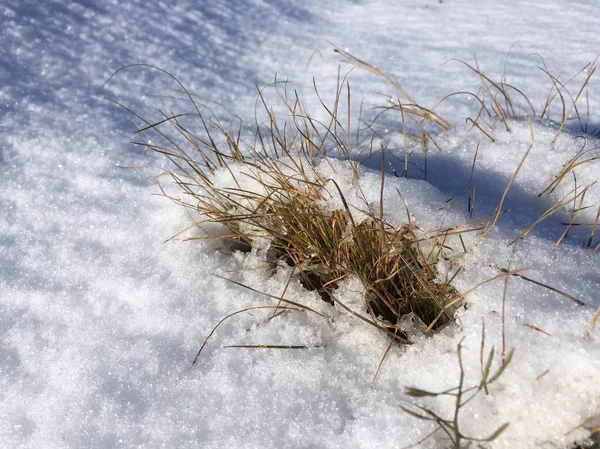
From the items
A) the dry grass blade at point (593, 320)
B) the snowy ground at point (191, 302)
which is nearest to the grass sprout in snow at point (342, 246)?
the snowy ground at point (191, 302)

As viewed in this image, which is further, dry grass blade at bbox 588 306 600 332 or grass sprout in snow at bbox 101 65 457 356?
grass sprout in snow at bbox 101 65 457 356

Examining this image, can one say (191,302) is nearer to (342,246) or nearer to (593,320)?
(342,246)

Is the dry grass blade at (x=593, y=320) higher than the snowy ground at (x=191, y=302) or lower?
higher

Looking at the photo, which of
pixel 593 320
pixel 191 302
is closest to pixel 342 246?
pixel 191 302

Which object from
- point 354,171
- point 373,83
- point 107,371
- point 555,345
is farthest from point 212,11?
point 555,345

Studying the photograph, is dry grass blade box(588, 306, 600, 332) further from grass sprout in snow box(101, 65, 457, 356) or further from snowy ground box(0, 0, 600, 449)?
grass sprout in snow box(101, 65, 457, 356)

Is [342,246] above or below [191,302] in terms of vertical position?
above

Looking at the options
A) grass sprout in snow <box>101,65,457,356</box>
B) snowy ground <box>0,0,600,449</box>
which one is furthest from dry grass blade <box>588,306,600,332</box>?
grass sprout in snow <box>101,65,457,356</box>

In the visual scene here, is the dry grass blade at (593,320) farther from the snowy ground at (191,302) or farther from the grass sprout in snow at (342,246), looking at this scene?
the grass sprout in snow at (342,246)
